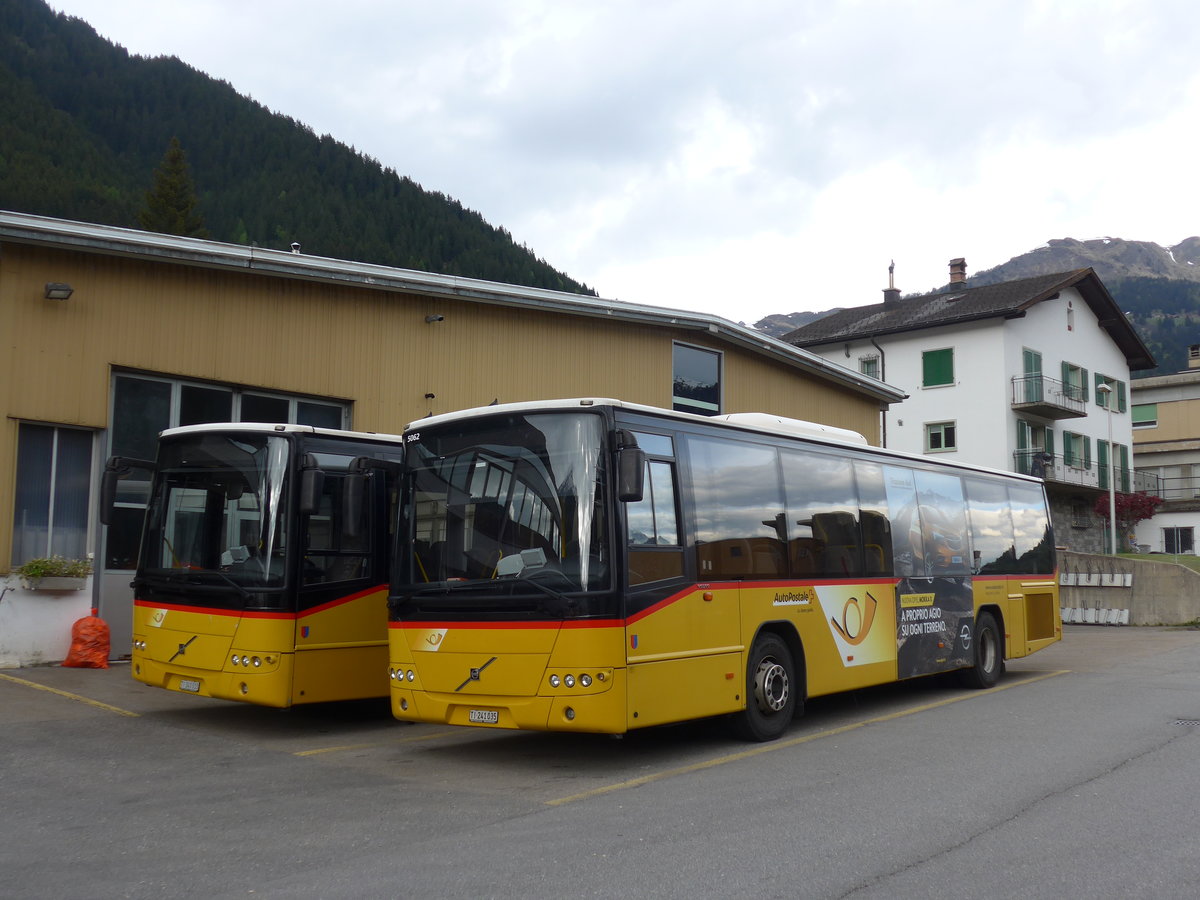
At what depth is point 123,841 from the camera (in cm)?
670

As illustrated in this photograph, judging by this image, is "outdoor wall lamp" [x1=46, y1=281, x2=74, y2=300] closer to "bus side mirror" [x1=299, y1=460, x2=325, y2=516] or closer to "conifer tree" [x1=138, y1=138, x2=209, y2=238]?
"bus side mirror" [x1=299, y1=460, x2=325, y2=516]

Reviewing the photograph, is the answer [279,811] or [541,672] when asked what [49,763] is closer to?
[279,811]

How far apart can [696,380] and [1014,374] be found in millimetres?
24874

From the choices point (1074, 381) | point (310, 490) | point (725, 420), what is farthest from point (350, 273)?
point (1074, 381)

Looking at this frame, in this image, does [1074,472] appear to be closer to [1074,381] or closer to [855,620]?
[1074,381]

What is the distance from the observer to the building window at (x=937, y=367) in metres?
45.9

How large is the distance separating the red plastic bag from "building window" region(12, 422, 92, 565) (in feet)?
3.21

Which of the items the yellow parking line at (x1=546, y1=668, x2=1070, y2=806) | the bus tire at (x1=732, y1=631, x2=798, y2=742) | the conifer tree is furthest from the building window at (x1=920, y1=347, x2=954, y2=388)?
the conifer tree

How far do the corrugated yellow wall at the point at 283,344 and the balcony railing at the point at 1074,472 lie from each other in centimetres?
2525

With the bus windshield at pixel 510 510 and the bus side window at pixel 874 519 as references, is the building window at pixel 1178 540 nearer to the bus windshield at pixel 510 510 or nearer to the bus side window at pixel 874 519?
the bus side window at pixel 874 519

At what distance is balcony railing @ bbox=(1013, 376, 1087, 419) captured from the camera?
4422cm

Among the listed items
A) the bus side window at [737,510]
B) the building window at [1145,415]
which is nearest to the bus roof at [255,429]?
the bus side window at [737,510]

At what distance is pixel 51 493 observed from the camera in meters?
14.7

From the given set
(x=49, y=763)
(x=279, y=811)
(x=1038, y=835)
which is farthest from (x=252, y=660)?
(x=1038, y=835)
